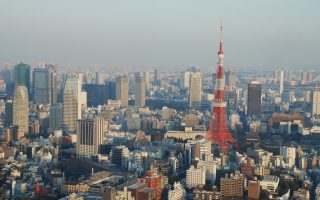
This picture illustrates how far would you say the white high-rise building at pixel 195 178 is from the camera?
798cm

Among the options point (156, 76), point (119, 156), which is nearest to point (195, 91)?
point (156, 76)

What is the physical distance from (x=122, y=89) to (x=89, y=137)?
320 inches

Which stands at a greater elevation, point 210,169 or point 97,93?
Result: point 97,93

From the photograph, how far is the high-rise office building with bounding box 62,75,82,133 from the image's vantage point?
43.0 feet

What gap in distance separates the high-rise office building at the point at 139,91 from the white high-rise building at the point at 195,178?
990 centimetres

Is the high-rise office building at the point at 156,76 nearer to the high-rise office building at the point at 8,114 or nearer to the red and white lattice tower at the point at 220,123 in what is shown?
the high-rise office building at the point at 8,114

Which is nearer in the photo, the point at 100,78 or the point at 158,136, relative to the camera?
the point at 158,136

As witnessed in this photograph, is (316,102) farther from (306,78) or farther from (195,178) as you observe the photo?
(195,178)

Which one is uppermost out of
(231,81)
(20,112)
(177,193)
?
(231,81)

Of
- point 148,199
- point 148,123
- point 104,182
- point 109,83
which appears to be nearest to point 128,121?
point 148,123

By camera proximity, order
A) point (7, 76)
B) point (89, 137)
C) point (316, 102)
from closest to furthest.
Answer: point (89, 137) < point (316, 102) < point (7, 76)

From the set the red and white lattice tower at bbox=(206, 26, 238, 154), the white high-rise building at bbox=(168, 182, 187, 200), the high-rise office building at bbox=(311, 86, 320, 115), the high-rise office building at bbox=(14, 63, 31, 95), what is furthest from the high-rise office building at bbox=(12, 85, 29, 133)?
the high-rise office building at bbox=(311, 86, 320, 115)

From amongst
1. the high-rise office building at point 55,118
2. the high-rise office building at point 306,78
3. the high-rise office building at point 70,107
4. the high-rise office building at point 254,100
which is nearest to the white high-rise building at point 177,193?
the high-rise office building at point 70,107

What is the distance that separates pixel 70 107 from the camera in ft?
44.4
